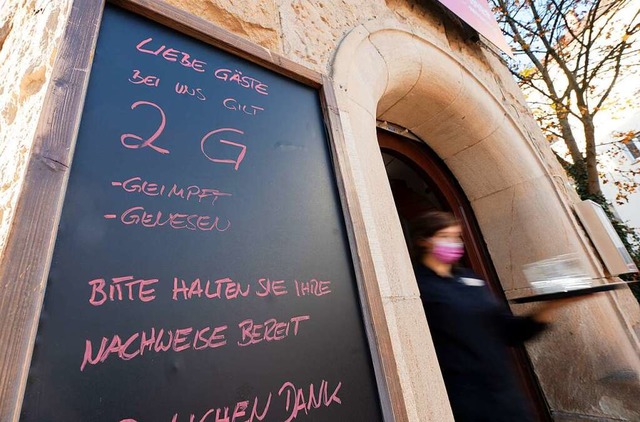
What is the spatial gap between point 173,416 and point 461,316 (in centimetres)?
160

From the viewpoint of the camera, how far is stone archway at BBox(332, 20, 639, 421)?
3.94ft

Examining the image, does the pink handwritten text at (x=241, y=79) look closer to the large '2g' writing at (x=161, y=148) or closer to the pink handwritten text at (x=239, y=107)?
the pink handwritten text at (x=239, y=107)

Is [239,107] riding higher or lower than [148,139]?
higher

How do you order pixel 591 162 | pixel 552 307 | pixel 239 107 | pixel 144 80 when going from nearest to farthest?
pixel 144 80, pixel 239 107, pixel 552 307, pixel 591 162

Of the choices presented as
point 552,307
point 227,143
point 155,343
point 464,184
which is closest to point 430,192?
point 464,184

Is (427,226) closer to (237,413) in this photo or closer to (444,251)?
(444,251)

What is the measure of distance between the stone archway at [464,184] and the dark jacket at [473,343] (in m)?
0.67

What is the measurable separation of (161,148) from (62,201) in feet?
0.86

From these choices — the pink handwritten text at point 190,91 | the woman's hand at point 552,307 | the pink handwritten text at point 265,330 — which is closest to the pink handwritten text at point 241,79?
the pink handwritten text at point 190,91

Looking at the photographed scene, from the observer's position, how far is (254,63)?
3.85 feet

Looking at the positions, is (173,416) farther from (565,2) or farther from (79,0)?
(565,2)

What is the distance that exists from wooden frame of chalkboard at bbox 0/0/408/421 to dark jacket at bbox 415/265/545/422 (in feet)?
3.26

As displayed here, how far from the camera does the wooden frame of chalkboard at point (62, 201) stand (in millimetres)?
550

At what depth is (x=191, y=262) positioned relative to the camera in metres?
0.76
